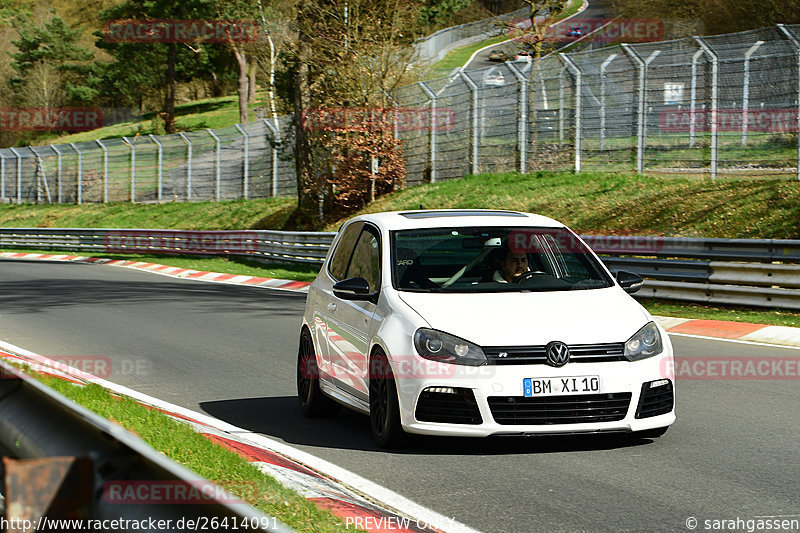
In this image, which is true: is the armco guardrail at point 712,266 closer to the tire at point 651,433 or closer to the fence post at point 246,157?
the tire at point 651,433

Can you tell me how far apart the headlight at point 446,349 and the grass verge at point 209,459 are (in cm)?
127

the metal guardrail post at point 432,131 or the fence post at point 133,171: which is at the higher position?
the metal guardrail post at point 432,131

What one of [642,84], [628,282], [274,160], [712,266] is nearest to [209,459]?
[628,282]

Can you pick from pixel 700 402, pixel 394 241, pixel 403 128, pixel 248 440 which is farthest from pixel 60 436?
pixel 403 128

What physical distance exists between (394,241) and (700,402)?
295 centimetres

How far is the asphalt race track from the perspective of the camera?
226 inches

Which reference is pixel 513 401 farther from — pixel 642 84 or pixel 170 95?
pixel 170 95

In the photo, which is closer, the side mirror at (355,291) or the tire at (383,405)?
the tire at (383,405)

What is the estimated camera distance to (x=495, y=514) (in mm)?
5648

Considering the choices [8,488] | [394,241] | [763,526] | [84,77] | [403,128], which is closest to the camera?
[8,488]

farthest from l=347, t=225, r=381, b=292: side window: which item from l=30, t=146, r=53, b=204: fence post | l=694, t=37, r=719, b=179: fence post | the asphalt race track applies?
l=30, t=146, r=53, b=204: fence post

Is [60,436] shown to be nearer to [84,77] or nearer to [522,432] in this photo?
[522,432]

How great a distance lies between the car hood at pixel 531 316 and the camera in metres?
6.88

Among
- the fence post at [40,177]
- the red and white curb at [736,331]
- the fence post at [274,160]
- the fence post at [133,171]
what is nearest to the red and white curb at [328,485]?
the red and white curb at [736,331]
